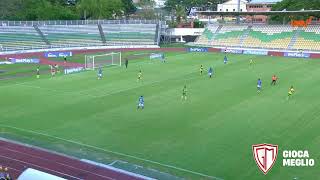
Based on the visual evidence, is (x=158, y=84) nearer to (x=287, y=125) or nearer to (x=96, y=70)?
(x=96, y=70)

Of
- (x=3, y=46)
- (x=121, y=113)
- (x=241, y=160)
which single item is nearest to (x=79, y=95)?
(x=121, y=113)

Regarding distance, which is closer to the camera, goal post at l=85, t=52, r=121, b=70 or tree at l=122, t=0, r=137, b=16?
goal post at l=85, t=52, r=121, b=70

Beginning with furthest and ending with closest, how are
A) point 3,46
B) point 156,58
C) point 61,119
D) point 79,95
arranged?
point 3,46, point 156,58, point 79,95, point 61,119

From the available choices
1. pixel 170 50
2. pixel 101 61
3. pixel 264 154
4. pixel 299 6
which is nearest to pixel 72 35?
pixel 170 50

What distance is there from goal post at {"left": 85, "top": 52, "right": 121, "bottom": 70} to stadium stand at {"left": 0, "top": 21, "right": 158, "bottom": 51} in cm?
1680

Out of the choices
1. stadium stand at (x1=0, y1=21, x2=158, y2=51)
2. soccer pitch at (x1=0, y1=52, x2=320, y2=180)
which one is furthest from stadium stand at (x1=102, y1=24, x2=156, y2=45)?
soccer pitch at (x1=0, y1=52, x2=320, y2=180)

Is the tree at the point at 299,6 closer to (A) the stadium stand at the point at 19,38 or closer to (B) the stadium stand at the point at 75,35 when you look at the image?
(B) the stadium stand at the point at 75,35

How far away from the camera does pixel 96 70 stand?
48.7 meters

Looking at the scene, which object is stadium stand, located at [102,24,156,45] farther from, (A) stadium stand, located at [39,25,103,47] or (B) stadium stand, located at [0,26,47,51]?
(B) stadium stand, located at [0,26,47,51]

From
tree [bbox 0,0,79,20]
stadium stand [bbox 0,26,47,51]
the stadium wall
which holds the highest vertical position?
tree [bbox 0,0,79,20]

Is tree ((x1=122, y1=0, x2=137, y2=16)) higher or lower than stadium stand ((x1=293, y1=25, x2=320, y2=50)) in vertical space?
higher

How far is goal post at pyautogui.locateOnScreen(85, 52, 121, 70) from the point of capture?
51.6 meters

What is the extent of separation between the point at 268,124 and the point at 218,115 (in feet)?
11.8

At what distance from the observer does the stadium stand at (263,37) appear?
6931cm
